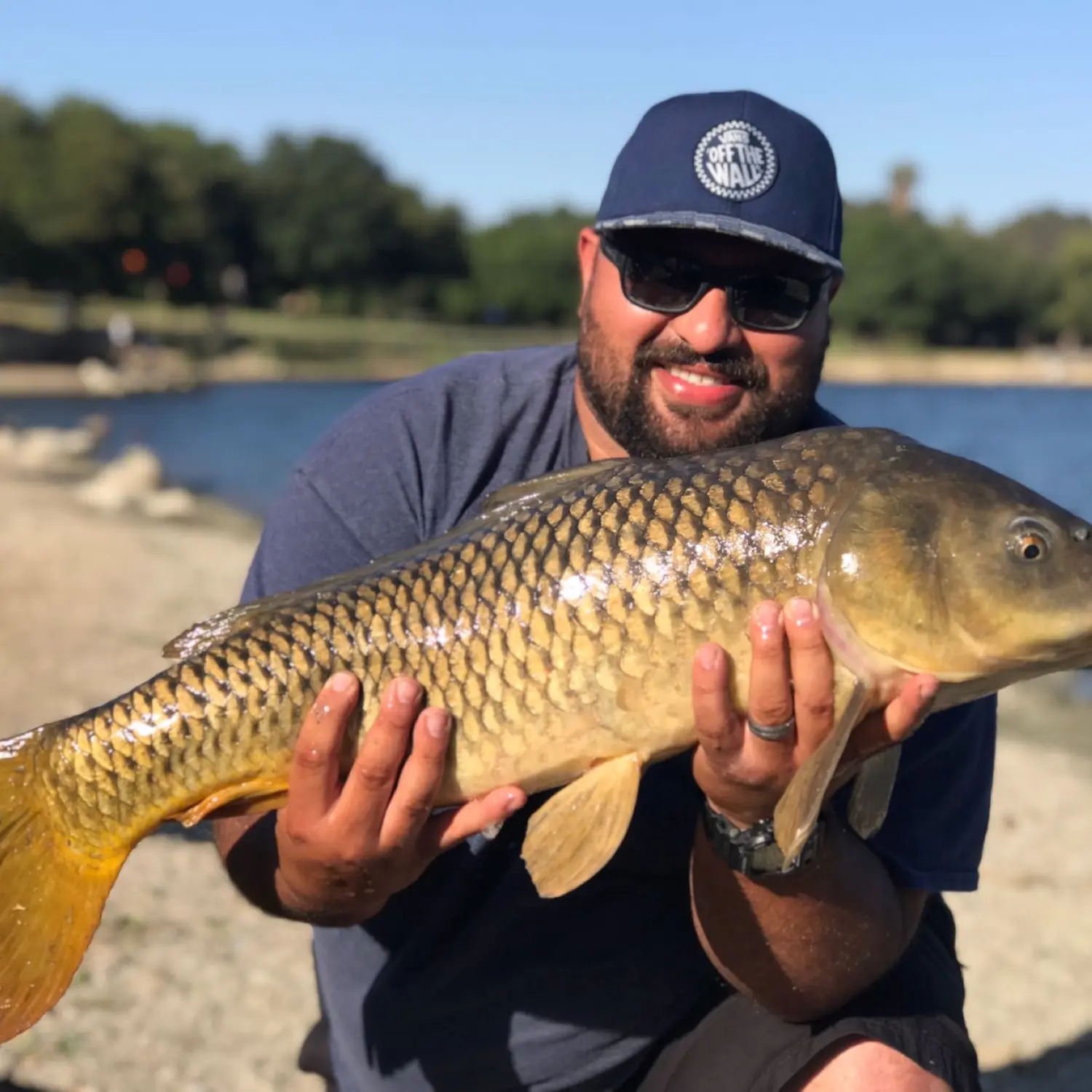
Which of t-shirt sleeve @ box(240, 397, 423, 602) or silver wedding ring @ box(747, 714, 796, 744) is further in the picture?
t-shirt sleeve @ box(240, 397, 423, 602)

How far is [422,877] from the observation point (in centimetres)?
191

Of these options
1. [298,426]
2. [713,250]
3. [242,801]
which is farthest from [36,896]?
[298,426]

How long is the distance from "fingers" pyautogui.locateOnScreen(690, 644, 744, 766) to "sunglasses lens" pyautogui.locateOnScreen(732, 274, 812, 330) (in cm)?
74

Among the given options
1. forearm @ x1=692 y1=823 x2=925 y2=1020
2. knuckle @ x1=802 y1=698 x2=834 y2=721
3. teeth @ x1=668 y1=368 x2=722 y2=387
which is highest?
teeth @ x1=668 y1=368 x2=722 y2=387

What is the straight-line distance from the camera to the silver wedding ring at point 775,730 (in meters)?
1.43

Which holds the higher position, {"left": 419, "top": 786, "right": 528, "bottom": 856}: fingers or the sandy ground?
{"left": 419, "top": 786, "right": 528, "bottom": 856}: fingers

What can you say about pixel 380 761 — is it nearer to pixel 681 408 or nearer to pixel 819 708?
pixel 819 708

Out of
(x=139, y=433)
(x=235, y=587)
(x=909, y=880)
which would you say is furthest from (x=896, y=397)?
(x=909, y=880)

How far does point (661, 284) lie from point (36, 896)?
1207mm

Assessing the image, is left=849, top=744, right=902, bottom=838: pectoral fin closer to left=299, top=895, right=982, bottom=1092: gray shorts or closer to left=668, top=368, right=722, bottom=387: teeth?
left=299, top=895, right=982, bottom=1092: gray shorts

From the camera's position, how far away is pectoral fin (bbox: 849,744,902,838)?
61.6 inches

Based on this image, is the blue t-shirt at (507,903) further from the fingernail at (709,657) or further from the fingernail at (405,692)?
the fingernail at (709,657)

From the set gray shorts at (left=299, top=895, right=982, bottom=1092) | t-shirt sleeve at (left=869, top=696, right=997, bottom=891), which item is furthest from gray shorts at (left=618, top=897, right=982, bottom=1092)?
t-shirt sleeve at (left=869, top=696, right=997, bottom=891)

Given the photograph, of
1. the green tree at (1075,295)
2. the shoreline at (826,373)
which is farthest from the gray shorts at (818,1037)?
the green tree at (1075,295)
